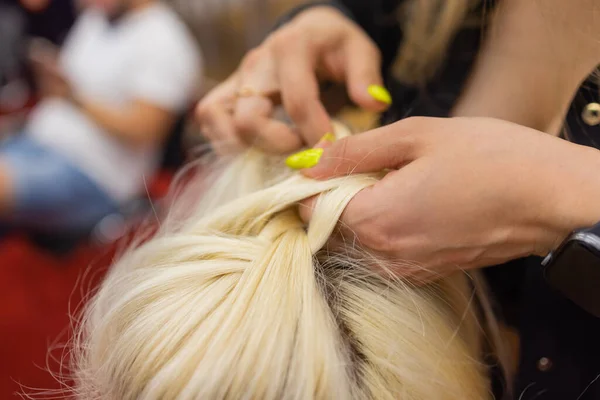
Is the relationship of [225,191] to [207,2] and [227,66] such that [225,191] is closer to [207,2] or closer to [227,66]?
[227,66]

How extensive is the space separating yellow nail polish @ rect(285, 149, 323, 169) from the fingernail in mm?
142

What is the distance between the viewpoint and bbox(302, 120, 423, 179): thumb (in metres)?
0.54

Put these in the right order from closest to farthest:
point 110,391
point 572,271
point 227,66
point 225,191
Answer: point 572,271 < point 110,391 < point 225,191 < point 227,66

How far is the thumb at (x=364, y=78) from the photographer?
0.72 m

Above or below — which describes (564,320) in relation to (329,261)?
below

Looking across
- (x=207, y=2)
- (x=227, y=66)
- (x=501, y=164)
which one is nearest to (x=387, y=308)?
(x=501, y=164)

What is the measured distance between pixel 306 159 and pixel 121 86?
1300 millimetres

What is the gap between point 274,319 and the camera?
0.50 m

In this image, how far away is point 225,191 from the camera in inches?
29.0

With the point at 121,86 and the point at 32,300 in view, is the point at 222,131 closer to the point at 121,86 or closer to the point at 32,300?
the point at 32,300

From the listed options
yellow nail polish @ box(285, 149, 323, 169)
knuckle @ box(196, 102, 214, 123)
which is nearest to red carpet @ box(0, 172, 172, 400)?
knuckle @ box(196, 102, 214, 123)

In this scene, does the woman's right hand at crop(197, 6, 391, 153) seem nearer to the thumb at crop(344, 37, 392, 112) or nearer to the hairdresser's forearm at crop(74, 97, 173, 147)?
the thumb at crop(344, 37, 392, 112)

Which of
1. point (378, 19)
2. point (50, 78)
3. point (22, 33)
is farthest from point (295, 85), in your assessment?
point (22, 33)

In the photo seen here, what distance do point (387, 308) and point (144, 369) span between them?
24cm
